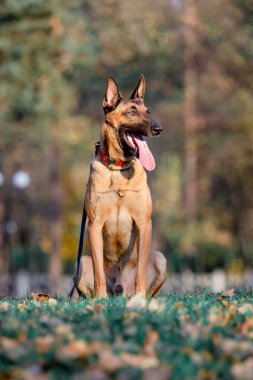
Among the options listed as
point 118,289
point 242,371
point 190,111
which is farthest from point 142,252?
point 190,111

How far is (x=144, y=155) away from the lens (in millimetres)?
8195

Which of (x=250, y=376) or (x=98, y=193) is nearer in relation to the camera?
(x=250, y=376)

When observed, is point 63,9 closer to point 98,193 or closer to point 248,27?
point 248,27

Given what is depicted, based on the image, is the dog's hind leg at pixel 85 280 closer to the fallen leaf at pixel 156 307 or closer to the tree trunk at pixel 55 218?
the fallen leaf at pixel 156 307

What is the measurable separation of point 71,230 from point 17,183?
1643 cm

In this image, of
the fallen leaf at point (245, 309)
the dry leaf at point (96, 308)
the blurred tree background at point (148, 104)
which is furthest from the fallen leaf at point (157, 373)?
the blurred tree background at point (148, 104)

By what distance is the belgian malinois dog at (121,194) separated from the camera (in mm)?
8180

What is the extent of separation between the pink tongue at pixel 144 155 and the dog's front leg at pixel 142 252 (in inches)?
19.7

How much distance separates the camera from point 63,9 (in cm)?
3062

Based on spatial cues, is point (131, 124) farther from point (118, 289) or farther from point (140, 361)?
point (140, 361)

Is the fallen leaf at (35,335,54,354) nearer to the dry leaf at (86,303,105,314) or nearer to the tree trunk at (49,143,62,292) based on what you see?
the dry leaf at (86,303,105,314)

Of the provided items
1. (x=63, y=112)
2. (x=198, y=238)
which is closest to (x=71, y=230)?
(x=198, y=238)

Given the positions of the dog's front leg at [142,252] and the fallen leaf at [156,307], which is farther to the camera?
the dog's front leg at [142,252]

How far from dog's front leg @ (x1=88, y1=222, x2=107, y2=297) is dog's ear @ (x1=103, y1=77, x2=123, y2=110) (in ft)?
3.48
